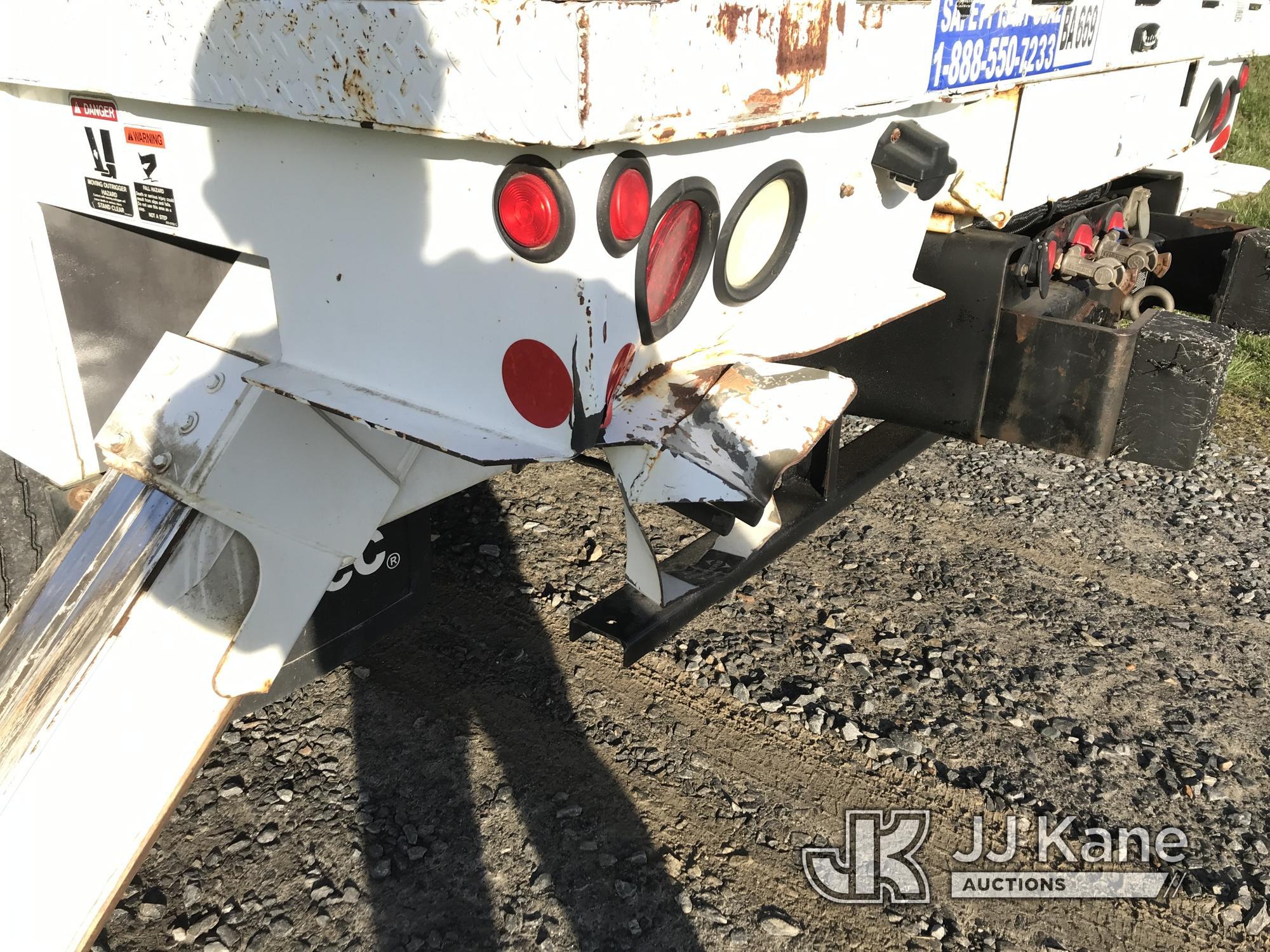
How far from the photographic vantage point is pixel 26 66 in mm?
1744

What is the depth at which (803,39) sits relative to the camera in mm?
1459

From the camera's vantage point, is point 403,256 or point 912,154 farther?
point 912,154

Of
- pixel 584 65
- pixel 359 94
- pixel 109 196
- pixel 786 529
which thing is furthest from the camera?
pixel 786 529

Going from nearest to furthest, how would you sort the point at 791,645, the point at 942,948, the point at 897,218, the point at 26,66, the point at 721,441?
the point at 721,441, the point at 26,66, the point at 897,218, the point at 942,948, the point at 791,645

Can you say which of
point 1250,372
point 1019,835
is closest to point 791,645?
point 1019,835

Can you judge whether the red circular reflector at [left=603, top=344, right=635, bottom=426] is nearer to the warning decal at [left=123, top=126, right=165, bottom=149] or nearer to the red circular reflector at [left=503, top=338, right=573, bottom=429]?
the red circular reflector at [left=503, top=338, right=573, bottom=429]

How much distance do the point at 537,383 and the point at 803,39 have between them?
60 centimetres

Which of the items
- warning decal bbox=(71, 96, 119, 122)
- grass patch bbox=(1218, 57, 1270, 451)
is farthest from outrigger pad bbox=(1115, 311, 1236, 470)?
warning decal bbox=(71, 96, 119, 122)

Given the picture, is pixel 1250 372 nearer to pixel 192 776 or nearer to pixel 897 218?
pixel 897 218

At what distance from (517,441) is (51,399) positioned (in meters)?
1.19

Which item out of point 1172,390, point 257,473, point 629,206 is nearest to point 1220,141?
point 1172,390

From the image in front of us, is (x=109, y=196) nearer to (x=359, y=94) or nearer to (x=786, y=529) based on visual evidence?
(x=359, y=94)

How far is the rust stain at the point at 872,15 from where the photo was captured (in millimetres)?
1561

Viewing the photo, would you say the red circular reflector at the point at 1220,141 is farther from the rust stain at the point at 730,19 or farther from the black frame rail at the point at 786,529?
the rust stain at the point at 730,19
